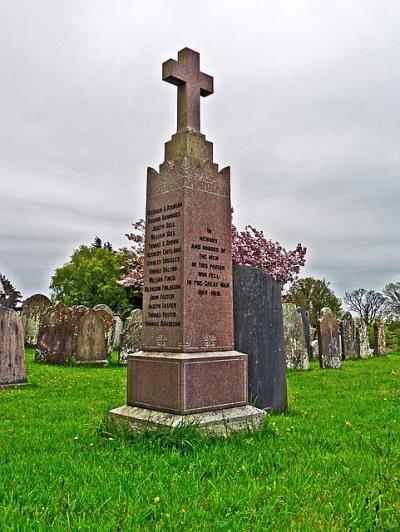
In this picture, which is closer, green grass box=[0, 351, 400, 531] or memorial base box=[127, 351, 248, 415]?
green grass box=[0, 351, 400, 531]

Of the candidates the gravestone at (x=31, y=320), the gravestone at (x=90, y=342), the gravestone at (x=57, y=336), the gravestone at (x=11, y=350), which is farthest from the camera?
the gravestone at (x=31, y=320)

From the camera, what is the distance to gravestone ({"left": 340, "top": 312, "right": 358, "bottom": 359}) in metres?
18.9

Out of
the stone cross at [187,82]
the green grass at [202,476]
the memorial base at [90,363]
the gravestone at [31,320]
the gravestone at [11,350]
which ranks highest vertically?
the stone cross at [187,82]

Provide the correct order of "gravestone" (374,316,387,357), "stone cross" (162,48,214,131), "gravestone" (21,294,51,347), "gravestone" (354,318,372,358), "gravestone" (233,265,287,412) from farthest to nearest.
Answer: "gravestone" (374,316,387,357), "gravestone" (21,294,51,347), "gravestone" (354,318,372,358), "gravestone" (233,265,287,412), "stone cross" (162,48,214,131)

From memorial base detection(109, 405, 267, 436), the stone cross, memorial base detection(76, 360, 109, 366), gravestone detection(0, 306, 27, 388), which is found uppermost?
the stone cross

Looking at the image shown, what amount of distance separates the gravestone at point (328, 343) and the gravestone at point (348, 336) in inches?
148

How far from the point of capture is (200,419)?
16.5ft

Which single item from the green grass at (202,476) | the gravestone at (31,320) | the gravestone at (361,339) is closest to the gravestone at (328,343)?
the gravestone at (361,339)

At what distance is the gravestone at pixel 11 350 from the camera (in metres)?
9.77

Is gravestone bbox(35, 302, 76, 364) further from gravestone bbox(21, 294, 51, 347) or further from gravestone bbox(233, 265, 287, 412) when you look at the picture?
gravestone bbox(233, 265, 287, 412)

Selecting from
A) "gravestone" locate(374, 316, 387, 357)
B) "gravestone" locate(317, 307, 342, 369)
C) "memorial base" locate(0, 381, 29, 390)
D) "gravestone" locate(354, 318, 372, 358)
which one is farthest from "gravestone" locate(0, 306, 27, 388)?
"gravestone" locate(374, 316, 387, 357)

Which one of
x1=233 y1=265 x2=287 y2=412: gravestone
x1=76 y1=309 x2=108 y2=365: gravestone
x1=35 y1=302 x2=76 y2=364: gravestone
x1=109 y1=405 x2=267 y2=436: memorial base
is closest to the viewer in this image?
x1=109 y1=405 x2=267 y2=436: memorial base

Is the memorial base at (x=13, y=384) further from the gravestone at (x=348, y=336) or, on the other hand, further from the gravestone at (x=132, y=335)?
the gravestone at (x=348, y=336)

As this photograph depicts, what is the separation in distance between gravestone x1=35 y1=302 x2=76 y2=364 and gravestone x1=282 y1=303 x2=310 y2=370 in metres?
6.50
